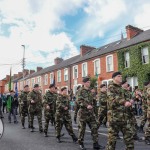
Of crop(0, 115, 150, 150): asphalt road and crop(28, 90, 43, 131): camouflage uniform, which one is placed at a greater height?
crop(28, 90, 43, 131): camouflage uniform

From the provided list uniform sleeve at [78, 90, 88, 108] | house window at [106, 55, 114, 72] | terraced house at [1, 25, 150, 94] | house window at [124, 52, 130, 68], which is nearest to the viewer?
uniform sleeve at [78, 90, 88, 108]

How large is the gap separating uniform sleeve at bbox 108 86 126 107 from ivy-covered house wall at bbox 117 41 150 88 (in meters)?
19.7

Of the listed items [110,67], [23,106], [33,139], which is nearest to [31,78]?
[110,67]

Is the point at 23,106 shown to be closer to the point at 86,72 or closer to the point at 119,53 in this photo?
the point at 119,53

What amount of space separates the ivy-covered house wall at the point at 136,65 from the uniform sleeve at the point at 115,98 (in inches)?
776

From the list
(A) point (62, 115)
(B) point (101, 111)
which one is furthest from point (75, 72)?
(A) point (62, 115)

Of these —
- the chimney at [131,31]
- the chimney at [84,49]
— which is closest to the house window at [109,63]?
the chimney at [131,31]

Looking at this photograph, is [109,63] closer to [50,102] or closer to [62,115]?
[50,102]

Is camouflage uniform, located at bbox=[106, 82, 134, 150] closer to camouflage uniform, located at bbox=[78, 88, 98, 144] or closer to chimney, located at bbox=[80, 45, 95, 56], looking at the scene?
camouflage uniform, located at bbox=[78, 88, 98, 144]

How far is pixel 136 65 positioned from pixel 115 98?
2103 centimetres

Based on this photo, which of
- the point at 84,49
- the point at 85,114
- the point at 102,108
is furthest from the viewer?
the point at 84,49

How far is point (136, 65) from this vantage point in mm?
26141

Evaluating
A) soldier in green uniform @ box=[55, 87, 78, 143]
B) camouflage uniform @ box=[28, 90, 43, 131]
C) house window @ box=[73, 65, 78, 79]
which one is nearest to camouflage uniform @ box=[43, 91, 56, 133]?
camouflage uniform @ box=[28, 90, 43, 131]

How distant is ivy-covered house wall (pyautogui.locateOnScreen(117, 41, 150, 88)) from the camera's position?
25.0 metres
